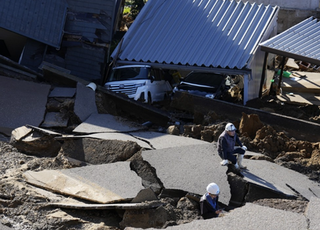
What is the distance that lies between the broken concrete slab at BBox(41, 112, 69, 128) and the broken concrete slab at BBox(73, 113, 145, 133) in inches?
24.9

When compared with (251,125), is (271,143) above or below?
below

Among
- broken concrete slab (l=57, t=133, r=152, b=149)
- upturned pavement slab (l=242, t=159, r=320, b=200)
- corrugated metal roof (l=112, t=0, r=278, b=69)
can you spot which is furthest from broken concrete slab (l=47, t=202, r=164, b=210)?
corrugated metal roof (l=112, t=0, r=278, b=69)

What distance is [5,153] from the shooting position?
11477 mm

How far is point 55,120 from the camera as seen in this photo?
13891mm

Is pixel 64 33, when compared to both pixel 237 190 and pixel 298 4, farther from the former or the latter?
pixel 298 4

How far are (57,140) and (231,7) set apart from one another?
1100cm

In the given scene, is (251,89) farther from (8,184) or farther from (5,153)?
(8,184)

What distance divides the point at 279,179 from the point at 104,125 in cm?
511

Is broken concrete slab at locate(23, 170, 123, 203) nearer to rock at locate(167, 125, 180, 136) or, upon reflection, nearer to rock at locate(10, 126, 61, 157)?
rock at locate(10, 126, 61, 157)

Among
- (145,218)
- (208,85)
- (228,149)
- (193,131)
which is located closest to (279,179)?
(228,149)

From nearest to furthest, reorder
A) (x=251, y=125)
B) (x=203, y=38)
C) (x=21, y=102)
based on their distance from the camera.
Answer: (x=251, y=125)
(x=21, y=102)
(x=203, y=38)

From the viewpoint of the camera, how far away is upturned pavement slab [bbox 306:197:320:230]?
8297mm

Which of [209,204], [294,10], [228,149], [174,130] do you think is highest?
[294,10]

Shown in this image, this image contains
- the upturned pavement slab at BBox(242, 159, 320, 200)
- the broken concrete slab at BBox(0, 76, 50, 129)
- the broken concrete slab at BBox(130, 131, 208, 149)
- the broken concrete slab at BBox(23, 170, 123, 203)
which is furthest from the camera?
the broken concrete slab at BBox(0, 76, 50, 129)
